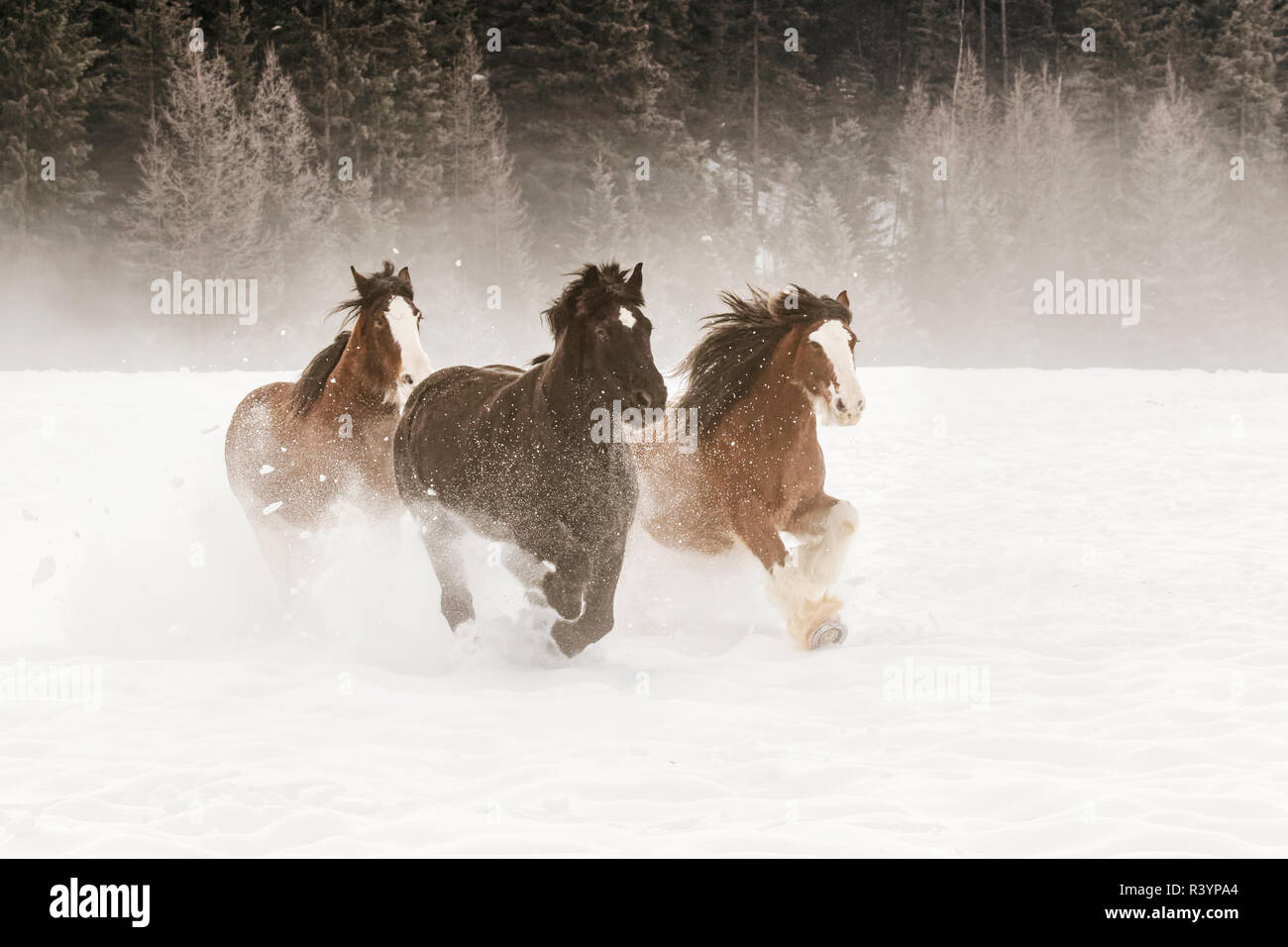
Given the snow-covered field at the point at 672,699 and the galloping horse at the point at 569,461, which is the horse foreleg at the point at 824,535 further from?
the galloping horse at the point at 569,461

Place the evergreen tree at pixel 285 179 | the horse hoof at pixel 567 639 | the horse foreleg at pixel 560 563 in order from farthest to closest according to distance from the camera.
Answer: the evergreen tree at pixel 285 179
the horse hoof at pixel 567 639
the horse foreleg at pixel 560 563

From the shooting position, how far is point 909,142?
4541 centimetres

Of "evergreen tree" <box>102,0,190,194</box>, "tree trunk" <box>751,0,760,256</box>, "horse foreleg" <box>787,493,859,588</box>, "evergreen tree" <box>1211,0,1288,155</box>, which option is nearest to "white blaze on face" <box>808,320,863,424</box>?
"horse foreleg" <box>787,493,859,588</box>

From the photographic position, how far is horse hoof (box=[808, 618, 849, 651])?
6488 mm

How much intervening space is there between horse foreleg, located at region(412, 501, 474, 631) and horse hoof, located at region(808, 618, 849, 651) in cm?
173

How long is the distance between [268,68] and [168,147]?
3.13 meters

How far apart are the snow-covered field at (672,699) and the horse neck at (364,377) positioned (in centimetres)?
85

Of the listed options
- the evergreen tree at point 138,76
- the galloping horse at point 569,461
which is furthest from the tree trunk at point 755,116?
the galloping horse at point 569,461

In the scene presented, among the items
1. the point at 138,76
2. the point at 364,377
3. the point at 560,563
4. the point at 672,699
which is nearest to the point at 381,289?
the point at 364,377

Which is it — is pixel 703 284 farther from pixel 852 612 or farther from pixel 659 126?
pixel 852 612

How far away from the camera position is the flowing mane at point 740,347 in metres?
6.86

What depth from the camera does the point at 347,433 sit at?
22.9ft

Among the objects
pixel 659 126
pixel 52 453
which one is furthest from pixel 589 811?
pixel 659 126

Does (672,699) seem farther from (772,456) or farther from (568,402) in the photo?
(772,456)
